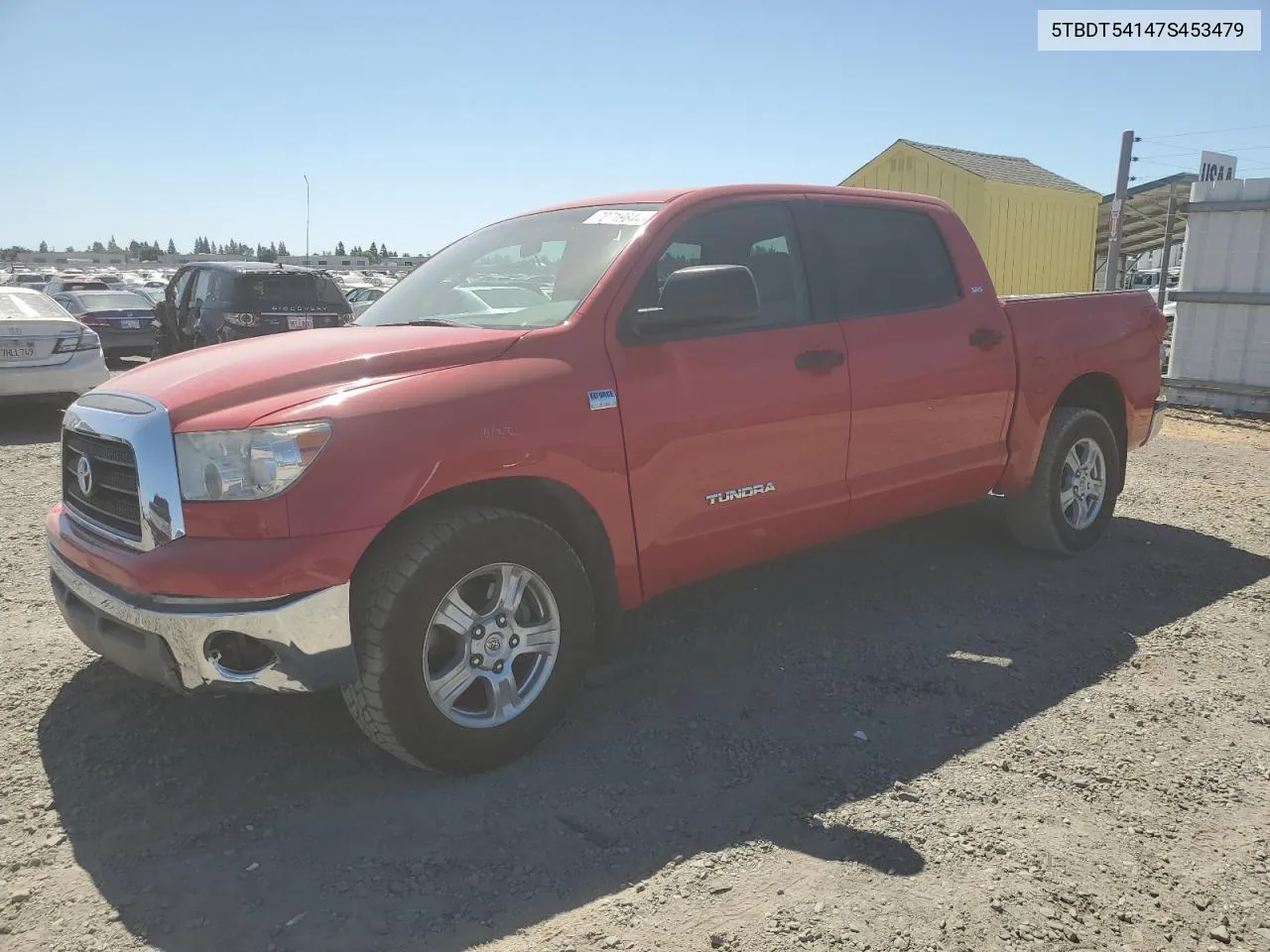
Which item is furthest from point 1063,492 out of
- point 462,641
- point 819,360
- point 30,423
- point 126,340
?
point 126,340

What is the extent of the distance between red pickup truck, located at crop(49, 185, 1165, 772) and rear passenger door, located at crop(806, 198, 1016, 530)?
1 centimetres

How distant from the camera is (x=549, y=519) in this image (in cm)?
330

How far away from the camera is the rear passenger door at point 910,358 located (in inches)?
161

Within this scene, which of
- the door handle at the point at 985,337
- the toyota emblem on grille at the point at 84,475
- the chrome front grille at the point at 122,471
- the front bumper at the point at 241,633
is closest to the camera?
the front bumper at the point at 241,633

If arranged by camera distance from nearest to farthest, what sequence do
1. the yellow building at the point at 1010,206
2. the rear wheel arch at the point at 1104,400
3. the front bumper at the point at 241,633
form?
the front bumper at the point at 241,633
the rear wheel arch at the point at 1104,400
the yellow building at the point at 1010,206

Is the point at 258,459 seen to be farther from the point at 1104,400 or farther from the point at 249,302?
the point at 249,302

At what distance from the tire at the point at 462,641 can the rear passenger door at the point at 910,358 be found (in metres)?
1.57

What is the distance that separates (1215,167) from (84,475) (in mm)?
13735

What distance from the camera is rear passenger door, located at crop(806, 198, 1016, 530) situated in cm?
410

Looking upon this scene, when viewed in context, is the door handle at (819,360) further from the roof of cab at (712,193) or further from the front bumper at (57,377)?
the front bumper at (57,377)

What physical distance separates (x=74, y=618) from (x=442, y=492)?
1.29 meters

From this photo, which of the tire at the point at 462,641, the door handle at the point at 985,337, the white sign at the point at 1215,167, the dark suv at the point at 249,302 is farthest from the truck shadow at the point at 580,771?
the white sign at the point at 1215,167

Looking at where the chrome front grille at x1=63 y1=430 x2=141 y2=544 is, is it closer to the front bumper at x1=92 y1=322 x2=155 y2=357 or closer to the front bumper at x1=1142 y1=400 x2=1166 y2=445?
A: the front bumper at x1=1142 y1=400 x2=1166 y2=445

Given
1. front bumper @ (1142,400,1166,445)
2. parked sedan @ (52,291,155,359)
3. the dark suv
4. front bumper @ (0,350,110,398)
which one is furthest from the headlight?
parked sedan @ (52,291,155,359)
